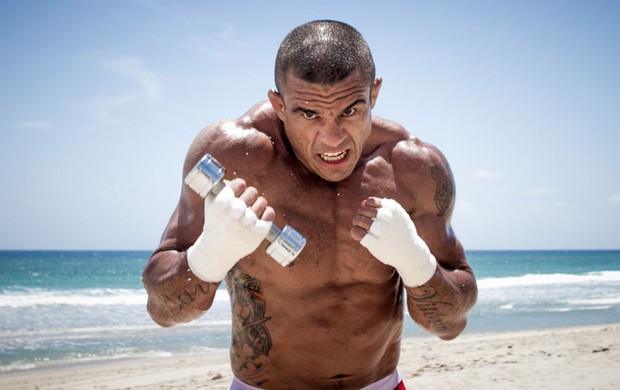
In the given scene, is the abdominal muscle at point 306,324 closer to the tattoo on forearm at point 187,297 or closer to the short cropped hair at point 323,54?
the tattoo on forearm at point 187,297

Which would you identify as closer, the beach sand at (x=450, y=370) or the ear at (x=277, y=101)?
the ear at (x=277, y=101)

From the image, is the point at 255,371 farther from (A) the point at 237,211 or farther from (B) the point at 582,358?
(B) the point at 582,358

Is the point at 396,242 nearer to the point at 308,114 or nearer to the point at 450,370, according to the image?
the point at 308,114

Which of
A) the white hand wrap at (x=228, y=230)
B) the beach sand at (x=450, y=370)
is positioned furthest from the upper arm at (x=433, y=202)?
the beach sand at (x=450, y=370)

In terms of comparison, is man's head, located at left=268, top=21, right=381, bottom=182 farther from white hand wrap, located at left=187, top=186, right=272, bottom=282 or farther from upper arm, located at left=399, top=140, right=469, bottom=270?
white hand wrap, located at left=187, top=186, right=272, bottom=282

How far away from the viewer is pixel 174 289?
238cm

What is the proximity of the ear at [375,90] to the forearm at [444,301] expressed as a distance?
0.69 metres

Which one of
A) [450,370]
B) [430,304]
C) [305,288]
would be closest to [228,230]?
[305,288]

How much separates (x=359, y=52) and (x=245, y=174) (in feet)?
2.09

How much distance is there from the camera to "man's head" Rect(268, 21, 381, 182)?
2.36m

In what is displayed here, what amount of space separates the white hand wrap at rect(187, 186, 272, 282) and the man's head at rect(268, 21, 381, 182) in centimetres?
49

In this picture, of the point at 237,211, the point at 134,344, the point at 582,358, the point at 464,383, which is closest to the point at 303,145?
the point at 237,211

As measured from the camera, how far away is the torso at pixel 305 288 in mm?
2623

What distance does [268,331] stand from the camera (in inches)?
104
